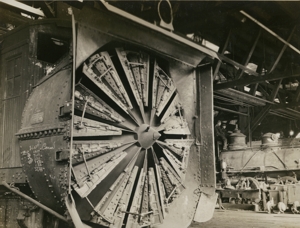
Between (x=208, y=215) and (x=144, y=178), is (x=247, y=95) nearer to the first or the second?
(x=208, y=215)

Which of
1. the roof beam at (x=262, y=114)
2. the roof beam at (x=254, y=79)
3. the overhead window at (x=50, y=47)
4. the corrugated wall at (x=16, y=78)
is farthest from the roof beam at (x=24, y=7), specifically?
the roof beam at (x=262, y=114)

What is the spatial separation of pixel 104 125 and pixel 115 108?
433 millimetres

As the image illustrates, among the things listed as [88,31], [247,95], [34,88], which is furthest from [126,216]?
[247,95]

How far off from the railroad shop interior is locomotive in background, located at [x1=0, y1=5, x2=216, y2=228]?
0.06 ft

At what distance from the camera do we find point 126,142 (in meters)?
4.95

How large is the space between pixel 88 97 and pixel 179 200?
2.52 meters

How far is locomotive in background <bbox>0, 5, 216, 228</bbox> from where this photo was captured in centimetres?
422

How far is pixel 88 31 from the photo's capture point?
13.9 ft

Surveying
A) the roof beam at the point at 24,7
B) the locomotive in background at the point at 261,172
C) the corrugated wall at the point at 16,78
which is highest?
the roof beam at the point at 24,7

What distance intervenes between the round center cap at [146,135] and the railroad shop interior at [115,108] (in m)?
0.02

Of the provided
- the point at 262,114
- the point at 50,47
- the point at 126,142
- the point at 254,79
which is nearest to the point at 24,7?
the point at 50,47

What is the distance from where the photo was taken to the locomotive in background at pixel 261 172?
32.7 feet

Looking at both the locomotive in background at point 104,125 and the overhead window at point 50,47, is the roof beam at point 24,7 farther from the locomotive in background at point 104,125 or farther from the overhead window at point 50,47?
the overhead window at point 50,47

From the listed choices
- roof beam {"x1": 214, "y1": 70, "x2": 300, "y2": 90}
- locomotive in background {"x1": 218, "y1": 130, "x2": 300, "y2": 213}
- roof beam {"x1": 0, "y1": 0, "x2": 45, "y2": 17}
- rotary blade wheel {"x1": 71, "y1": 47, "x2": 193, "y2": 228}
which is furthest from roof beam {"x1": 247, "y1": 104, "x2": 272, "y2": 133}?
roof beam {"x1": 0, "y1": 0, "x2": 45, "y2": 17}
